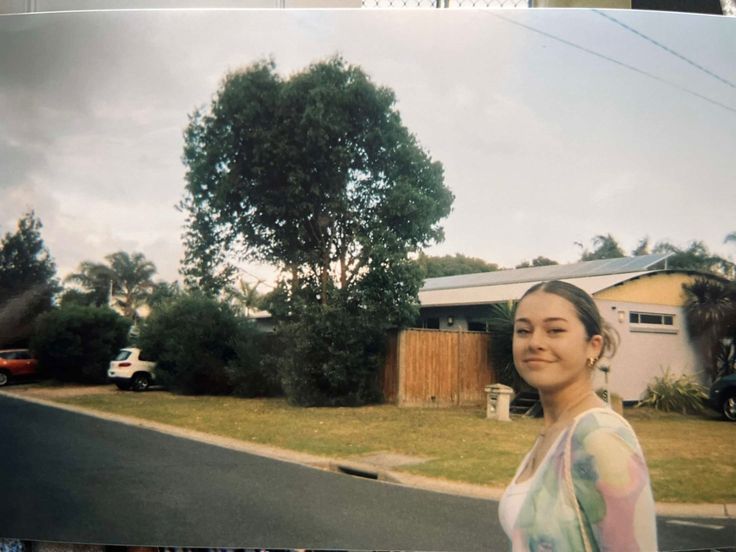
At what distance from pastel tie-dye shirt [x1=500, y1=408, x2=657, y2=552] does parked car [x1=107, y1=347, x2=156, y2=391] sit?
6.01 ft

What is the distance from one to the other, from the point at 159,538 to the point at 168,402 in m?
0.61

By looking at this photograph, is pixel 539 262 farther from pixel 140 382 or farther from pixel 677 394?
pixel 140 382

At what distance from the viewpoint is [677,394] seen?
9.74ft

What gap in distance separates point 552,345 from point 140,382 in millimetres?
1937

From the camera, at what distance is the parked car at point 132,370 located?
125 inches

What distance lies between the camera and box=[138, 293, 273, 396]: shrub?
→ 3.12 m

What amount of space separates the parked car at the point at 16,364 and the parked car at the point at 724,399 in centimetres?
321

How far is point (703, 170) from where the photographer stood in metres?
2.97

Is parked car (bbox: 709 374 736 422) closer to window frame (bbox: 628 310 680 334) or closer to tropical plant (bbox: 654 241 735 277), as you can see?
window frame (bbox: 628 310 680 334)

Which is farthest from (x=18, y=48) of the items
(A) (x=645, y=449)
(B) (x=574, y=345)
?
(A) (x=645, y=449)

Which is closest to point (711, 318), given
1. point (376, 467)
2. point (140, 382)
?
point (376, 467)

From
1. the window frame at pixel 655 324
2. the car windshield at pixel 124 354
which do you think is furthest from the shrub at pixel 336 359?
the window frame at pixel 655 324

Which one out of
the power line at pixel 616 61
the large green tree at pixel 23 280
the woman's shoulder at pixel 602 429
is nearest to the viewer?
the woman's shoulder at pixel 602 429

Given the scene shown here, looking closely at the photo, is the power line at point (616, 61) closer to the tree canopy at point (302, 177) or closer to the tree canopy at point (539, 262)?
the tree canopy at point (302, 177)
